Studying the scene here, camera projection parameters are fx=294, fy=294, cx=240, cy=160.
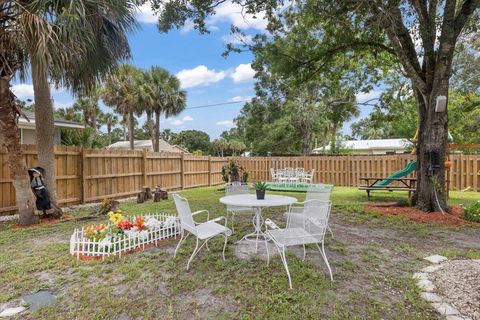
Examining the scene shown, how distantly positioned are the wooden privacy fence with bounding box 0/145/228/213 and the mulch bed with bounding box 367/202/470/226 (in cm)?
744

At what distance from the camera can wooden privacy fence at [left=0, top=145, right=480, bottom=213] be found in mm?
7773

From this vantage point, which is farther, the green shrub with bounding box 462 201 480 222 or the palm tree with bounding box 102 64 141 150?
the palm tree with bounding box 102 64 141 150

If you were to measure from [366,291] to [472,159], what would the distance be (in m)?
10.8

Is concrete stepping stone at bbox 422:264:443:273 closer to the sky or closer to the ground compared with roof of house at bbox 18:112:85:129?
→ closer to the ground

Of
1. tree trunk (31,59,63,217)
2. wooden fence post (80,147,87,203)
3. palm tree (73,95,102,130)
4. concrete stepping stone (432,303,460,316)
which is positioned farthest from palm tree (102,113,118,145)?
concrete stepping stone (432,303,460,316)

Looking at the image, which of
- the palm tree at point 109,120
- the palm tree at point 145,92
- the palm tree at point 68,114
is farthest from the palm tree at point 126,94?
the palm tree at point 109,120

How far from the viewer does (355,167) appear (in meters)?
13.1

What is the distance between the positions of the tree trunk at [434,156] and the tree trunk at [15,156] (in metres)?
8.24

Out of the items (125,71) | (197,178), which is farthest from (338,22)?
(125,71)

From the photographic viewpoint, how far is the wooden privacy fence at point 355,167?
35.7 feet

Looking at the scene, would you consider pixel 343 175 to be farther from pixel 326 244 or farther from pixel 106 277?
pixel 106 277

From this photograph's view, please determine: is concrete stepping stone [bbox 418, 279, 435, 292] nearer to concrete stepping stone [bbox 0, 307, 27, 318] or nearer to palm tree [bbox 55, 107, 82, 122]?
concrete stepping stone [bbox 0, 307, 27, 318]

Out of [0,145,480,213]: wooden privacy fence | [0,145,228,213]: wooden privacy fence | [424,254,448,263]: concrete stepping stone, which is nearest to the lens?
[424,254,448,263]: concrete stepping stone

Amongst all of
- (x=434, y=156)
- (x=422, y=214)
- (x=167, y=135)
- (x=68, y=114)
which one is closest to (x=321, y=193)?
(x=422, y=214)
